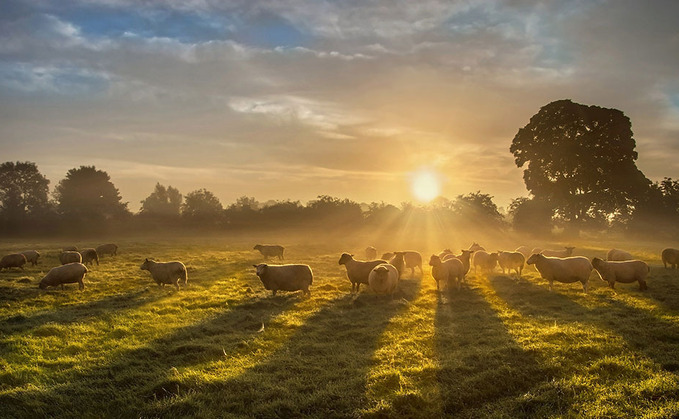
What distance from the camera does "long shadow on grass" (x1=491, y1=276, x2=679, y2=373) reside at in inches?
347

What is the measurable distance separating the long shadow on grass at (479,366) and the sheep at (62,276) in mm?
17253

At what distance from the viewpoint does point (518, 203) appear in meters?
57.5

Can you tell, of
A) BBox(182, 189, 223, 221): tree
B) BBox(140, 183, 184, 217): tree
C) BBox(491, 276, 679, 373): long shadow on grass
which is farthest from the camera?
BBox(140, 183, 184, 217): tree

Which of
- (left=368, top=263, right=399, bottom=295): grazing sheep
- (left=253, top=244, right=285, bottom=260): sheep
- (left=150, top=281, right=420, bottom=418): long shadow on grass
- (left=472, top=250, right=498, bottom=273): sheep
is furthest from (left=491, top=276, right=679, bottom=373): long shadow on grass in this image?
(left=253, top=244, right=285, bottom=260): sheep

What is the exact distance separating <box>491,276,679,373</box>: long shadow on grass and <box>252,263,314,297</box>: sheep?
8.83m

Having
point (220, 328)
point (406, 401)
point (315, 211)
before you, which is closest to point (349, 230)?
point (315, 211)

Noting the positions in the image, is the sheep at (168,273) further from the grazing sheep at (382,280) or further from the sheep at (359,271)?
the grazing sheep at (382,280)

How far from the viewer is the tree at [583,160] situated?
149 feet

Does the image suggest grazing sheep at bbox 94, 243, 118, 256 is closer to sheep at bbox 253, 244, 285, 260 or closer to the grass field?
sheep at bbox 253, 244, 285, 260

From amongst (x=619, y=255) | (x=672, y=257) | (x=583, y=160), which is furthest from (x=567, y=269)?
(x=583, y=160)

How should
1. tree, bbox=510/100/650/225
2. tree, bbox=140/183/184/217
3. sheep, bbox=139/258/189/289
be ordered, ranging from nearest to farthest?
1. sheep, bbox=139/258/189/289
2. tree, bbox=510/100/650/225
3. tree, bbox=140/183/184/217

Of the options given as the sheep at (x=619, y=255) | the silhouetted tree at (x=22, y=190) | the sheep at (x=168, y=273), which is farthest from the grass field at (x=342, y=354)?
the silhouetted tree at (x=22, y=190)

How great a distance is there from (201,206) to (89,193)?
74.3 feet

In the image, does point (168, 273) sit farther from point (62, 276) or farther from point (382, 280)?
point (382, 280)
